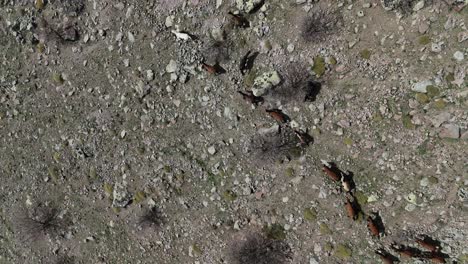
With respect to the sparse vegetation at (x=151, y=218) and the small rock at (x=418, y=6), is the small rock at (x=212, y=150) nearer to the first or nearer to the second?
the sparse vegetation at (x=151, y=218)

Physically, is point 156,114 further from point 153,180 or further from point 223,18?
point 223,18

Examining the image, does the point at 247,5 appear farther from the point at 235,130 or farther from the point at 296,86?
the point at 235,130

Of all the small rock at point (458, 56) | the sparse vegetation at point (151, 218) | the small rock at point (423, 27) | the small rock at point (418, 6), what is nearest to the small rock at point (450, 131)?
the small rock at point (458, 56)

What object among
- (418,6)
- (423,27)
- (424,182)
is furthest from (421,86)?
(424,182)

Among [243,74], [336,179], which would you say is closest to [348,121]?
[336,179]

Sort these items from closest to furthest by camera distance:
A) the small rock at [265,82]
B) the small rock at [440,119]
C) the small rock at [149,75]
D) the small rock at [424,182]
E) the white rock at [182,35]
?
the small rock at [440,119]
the small rock at [424,182]
the small rock at [265,82]
the white rock at [182,35]
the small rock at [149,75]

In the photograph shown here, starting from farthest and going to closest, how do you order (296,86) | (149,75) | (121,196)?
(121,196), (149,75), (296,86)
